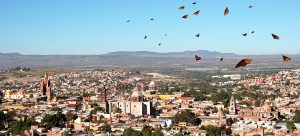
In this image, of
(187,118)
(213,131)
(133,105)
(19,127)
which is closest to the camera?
(213,131)

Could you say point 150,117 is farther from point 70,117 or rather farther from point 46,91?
point 46,91

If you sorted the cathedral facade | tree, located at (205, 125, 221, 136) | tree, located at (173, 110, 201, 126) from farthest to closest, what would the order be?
the cathedral facade → tree, located at (173, 110, 201, 126) → tree, located at (205, 125, 221, 136)

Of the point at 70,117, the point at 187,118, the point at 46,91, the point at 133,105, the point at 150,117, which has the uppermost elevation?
the point at 46,91

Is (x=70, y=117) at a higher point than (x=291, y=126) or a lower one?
lower

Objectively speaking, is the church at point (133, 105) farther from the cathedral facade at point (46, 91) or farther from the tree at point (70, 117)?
the cathedral facade at point (46, 91)

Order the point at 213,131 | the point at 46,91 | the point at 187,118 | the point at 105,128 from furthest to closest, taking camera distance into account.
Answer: the point at 46,91, the point at 187,118, the point at 105,128, the point at 213,131

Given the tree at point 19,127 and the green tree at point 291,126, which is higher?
the green tree at point 291,126

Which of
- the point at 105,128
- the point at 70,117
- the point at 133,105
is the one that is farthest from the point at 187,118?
the point at 70,117

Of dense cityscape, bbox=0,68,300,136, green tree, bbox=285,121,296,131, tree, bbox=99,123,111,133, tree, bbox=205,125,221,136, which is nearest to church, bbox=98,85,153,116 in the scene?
dense cityscape, bbox=0,68,300,136

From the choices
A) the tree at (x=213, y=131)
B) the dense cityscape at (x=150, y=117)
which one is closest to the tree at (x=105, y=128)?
the dense cityscape at (x=150, y=117)

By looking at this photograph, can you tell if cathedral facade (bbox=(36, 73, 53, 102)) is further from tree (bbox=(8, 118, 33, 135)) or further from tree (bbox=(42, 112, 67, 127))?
tree (bbox=(8, 118, 33, 135))

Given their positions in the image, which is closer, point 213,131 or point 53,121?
point 213,131
